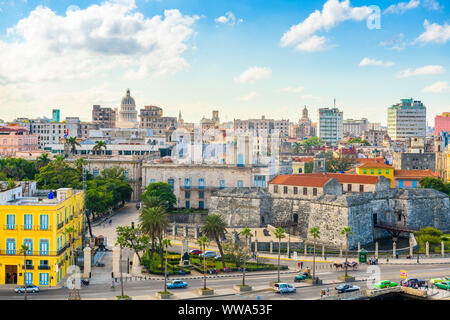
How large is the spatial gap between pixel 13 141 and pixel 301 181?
77.4m

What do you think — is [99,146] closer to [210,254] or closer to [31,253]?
[210,254]

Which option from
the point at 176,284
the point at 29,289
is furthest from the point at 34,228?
the point at 176,284

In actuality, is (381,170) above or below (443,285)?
above

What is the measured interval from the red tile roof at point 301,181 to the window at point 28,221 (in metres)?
34.4

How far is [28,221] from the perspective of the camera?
140ft

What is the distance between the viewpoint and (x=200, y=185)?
8069cm

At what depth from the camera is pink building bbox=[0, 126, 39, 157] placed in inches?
4582

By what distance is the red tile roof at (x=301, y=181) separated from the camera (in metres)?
65.3

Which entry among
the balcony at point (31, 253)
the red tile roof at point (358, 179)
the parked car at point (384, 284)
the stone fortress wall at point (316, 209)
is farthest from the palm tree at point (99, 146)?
the parked car at point (384, 284)

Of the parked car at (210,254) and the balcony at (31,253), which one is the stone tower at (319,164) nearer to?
the parked car at (210,254)

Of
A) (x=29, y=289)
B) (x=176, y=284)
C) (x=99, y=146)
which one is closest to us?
(x=29, y=289)
